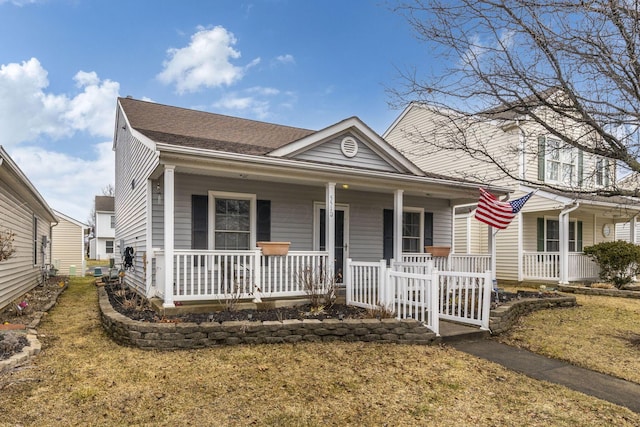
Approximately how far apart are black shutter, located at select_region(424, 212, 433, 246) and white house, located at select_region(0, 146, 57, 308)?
934 centimetres

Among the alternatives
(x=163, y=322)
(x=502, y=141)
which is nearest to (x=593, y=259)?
(x=502, y=141)

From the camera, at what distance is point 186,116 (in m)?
10.9

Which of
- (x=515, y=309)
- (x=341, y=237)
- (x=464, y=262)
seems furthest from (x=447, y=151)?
(x=515, y=309)

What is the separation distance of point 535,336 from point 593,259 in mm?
8632

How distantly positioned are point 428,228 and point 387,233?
4.93ft

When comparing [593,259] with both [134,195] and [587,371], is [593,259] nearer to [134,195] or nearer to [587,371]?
[587,371]

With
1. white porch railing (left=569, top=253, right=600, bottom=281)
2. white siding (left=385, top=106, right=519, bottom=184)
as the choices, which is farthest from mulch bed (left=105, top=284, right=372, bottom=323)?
white porch railing (left=569, top=253, right=600, bottom=281)

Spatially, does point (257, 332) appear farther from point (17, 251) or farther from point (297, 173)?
point (17, 251)

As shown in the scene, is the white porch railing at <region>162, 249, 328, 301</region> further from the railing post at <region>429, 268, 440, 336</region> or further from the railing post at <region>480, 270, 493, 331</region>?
the railing post at <region>480, 270, 493, 331</region>

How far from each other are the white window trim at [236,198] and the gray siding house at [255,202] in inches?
0.8

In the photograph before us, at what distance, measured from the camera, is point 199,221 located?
7.68 m

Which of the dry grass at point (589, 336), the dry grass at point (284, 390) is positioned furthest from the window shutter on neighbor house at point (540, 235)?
the dry grass at point (284, 390)

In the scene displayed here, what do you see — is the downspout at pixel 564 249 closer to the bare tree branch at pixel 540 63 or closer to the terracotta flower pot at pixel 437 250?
the terracotta flower pot at pixel 437 250

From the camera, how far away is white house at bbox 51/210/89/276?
1973 cm
